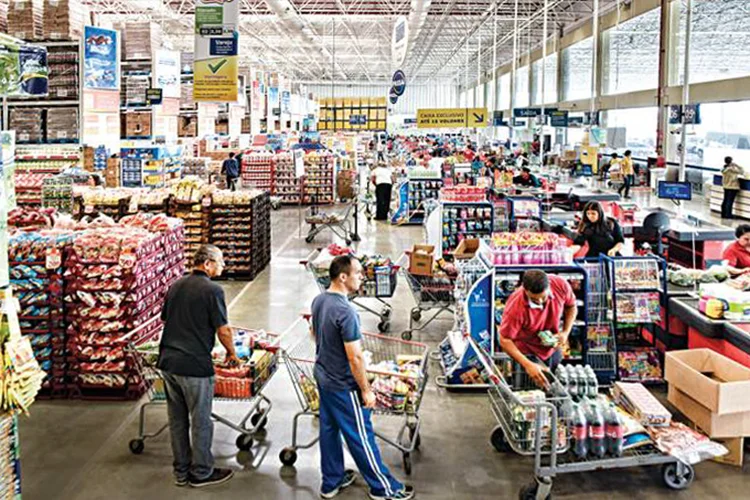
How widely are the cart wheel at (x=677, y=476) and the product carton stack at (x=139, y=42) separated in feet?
49.2

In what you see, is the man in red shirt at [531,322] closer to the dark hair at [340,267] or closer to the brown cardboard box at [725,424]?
the brown cardboard box at [725,424]

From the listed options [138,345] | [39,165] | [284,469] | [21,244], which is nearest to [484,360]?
[284,469]

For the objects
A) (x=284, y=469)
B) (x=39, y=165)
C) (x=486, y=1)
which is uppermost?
(x=486, y=1)

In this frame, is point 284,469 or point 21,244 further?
point 21,244

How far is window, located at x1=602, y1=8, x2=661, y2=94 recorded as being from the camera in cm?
3167

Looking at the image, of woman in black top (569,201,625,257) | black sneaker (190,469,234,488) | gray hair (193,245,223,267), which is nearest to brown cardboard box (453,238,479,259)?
woman in black top (569,201,625,257)

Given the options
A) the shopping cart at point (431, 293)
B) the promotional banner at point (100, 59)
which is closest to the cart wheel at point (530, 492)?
the shopping cart at point (431, 293)

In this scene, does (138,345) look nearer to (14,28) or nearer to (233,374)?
(233,374)

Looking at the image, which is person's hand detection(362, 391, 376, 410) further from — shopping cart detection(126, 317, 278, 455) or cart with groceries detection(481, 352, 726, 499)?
shopping cart detection(126, 317, 278, 455)

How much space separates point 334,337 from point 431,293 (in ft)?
15.2

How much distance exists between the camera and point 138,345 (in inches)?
283

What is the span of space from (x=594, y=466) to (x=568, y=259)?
280 cm

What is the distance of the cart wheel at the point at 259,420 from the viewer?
690 centimetres

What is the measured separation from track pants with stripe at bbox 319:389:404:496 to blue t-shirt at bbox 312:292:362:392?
0.26 feet
